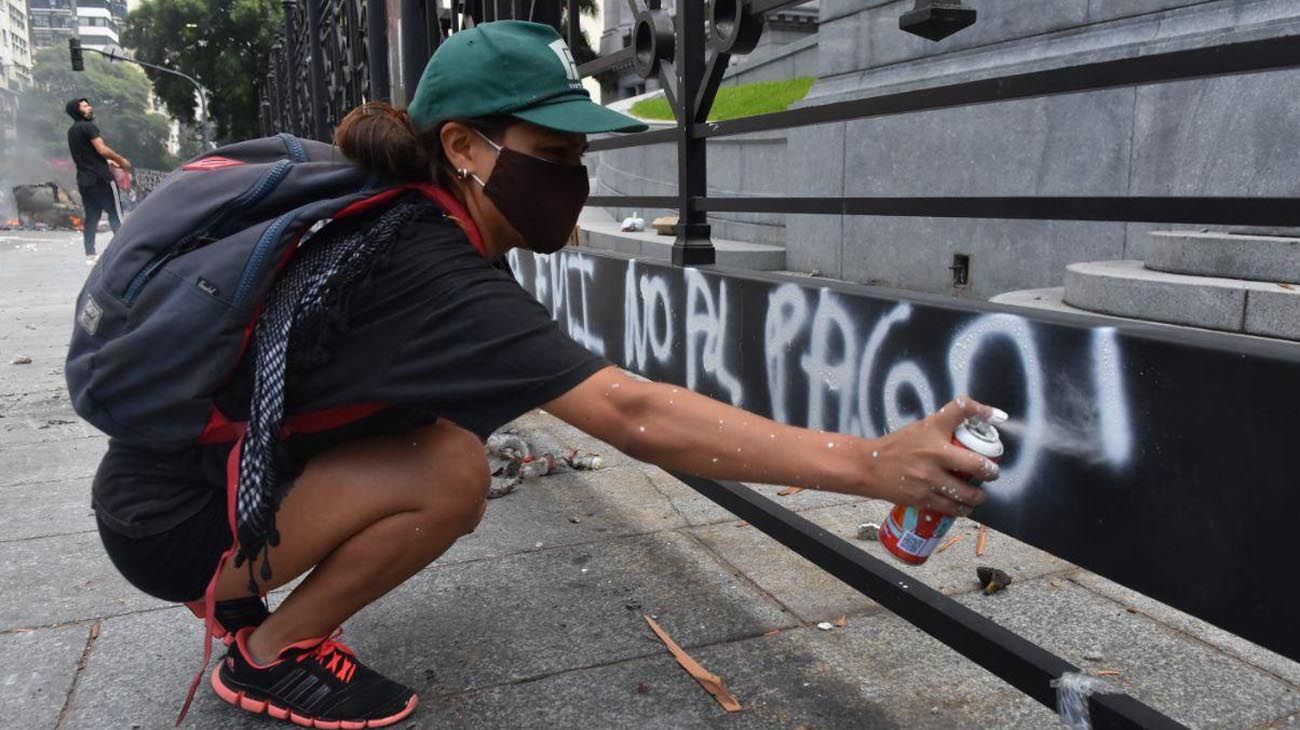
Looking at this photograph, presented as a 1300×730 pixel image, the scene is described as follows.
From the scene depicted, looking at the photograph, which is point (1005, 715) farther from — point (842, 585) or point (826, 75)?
point (826, 75)

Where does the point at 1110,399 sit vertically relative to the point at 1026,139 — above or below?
below

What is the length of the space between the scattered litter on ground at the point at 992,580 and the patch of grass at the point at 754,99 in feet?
29.2

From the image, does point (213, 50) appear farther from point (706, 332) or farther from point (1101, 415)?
point (1101, 415)

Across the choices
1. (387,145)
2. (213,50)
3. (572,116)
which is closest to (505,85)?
(572,116)

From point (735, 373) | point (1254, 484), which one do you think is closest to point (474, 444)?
point (735, 373)

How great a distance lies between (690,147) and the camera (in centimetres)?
289

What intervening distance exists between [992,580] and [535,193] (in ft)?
5.39

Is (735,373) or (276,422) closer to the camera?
(276,422)

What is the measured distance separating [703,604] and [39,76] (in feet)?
373

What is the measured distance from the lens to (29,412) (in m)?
5.06

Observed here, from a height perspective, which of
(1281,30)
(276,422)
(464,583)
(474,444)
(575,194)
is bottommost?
(464,583)

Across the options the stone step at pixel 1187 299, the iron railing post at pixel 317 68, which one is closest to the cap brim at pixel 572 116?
the stone step at pixel 1187 299

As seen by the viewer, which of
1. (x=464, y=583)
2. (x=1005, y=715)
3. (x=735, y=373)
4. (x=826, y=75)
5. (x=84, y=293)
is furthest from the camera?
(x=826, y=75)

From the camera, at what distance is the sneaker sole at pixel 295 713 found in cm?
204
